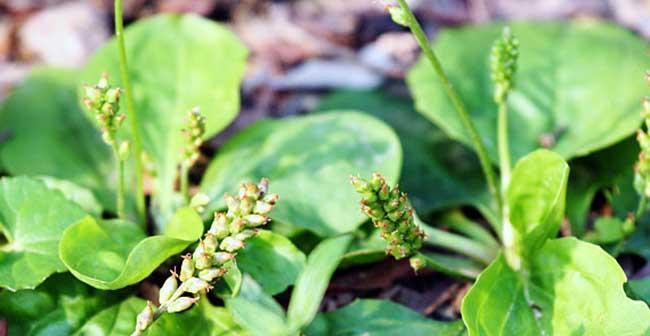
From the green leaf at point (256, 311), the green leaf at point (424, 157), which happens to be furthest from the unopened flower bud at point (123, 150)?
the green leaf at point (424, 157)

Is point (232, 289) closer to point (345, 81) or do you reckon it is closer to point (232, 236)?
point (232, 236)

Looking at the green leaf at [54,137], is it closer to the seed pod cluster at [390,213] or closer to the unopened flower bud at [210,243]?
the unopened flower bud at [210,243]

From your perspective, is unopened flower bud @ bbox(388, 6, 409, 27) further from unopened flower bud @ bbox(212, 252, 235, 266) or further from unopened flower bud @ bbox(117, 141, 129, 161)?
unopened flower bud @ bbox(117, 141, 129, 161)

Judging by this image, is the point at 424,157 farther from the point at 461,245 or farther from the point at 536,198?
the point at 536,198

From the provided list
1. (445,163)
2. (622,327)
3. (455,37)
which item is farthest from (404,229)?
(455,37)

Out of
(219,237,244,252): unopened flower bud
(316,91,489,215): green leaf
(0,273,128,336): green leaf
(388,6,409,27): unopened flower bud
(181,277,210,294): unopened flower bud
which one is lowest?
(316,91,489,215): green leaf

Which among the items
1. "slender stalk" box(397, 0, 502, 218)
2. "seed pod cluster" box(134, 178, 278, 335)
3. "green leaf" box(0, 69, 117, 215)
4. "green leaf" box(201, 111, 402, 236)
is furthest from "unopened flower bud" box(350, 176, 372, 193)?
"green leaf" box(0, 69, 117, 215)
